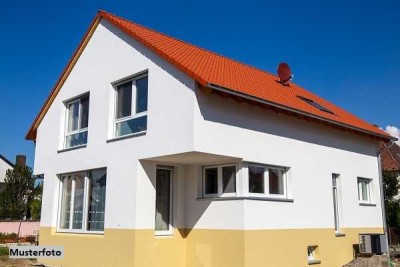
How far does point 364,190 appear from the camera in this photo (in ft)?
53.2

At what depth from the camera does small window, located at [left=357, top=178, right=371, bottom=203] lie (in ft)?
52.1

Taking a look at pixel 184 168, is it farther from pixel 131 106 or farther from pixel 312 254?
pixel 312 254

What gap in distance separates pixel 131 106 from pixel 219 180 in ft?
10.8

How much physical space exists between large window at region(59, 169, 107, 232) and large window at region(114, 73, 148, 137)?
1593 mm

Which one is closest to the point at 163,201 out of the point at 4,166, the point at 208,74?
the point at 208,74

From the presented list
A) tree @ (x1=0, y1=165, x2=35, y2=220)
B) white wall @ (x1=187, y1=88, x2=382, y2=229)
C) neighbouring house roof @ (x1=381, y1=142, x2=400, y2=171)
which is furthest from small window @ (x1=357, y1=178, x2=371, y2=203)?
tree @ (x1=0, y1=165, x2=35, y2=220)

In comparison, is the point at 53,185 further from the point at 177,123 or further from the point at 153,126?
the point at 177,123

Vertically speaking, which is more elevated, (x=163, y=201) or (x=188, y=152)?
(x=188, y=152)

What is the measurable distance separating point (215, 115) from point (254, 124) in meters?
1.50

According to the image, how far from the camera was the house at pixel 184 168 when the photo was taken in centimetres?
1093

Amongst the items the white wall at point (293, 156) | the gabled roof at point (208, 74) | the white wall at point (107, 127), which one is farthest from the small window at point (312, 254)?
the white wall at point (107, 127)

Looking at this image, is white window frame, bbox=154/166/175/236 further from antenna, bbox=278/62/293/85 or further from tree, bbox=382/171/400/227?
tree, bbox=382/171/400/227

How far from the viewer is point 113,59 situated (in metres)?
13.3

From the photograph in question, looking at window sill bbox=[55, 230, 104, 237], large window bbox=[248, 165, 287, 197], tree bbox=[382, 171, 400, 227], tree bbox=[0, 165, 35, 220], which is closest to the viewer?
large window bbox=[248, 165, 287, 197]
